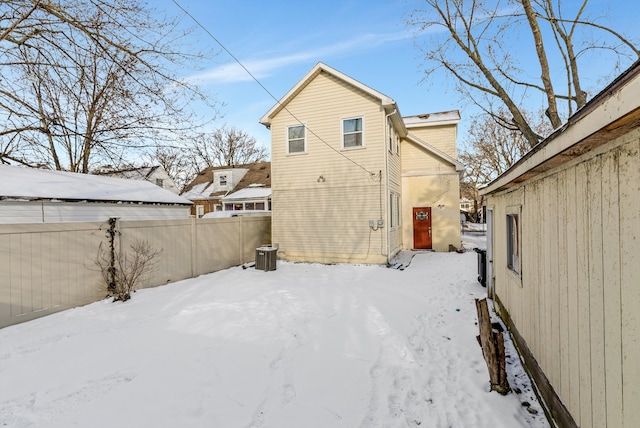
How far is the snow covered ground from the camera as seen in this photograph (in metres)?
3.09

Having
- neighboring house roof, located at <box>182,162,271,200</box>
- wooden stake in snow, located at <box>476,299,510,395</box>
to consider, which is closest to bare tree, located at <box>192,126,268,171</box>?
neighboring house roof, located at <box>182,162,271,200</box>

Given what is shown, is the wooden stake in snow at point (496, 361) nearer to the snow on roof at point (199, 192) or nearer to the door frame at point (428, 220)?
the door frame at point (428, 220)

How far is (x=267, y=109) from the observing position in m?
12.9

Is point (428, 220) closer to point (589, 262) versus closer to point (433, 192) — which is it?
point (433, 192)

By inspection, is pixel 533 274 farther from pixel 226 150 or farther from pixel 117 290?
pixel 226 150

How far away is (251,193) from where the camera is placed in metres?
25.4

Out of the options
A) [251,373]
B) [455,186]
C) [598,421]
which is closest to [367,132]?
[455,186]

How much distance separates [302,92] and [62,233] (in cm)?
953

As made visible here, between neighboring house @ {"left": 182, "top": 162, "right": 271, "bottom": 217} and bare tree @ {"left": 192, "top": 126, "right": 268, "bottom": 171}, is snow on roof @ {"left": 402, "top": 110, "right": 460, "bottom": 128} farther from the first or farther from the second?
bare tree @ {"left": 192, "top": 126, "right": 268, "bottom": 171}

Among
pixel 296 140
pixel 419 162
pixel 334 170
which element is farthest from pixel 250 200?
pixel 419 162

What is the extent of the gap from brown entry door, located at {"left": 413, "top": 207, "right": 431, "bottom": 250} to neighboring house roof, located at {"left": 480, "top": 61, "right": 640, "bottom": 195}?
12889mm

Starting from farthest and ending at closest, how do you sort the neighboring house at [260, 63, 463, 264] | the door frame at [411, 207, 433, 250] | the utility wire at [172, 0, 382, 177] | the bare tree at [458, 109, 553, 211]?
the bare tree at [458, 109, 553, 211] → the door frame at [411, 207, 433, 250] → the neighboring house at [260, 63, 463, 264] → the utility wire at [172, 0, 382, 177]

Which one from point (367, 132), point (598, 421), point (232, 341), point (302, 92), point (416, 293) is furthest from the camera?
point (302, 92)

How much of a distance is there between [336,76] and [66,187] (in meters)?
11.3
